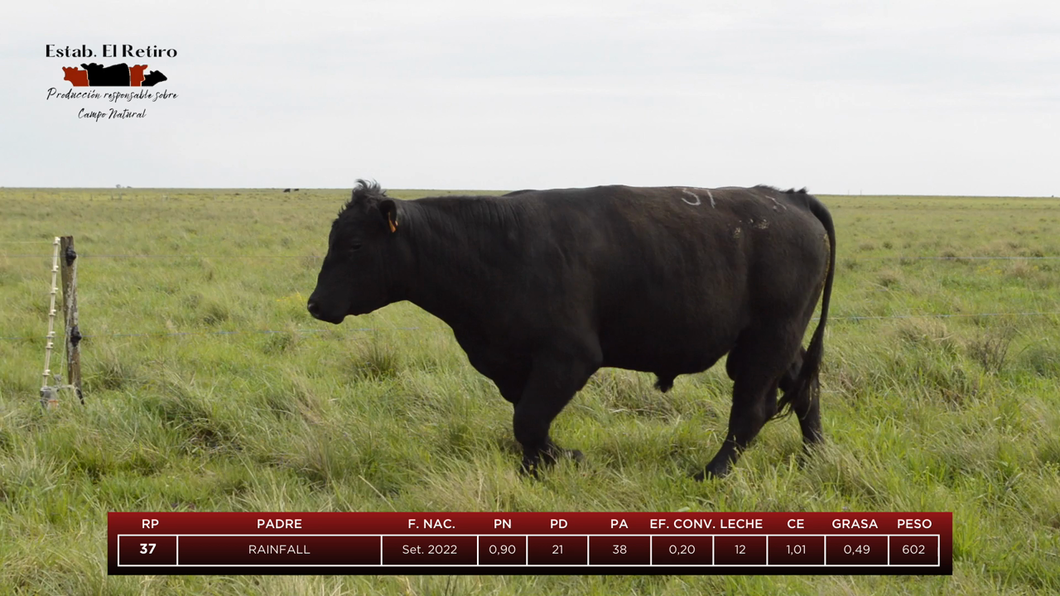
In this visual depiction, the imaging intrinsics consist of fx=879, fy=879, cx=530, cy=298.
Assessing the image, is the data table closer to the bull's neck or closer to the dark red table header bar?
the dark red table header bar

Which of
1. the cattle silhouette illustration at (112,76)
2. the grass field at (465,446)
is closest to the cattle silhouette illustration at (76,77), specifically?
the cattle silhouette illustration at (112,76)

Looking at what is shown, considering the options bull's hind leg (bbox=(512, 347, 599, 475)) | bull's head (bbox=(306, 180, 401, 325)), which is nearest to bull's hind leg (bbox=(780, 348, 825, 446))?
bull's hind leg (bbox=(512, 347, 599, 475))

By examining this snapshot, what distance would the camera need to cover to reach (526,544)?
3.62 meters

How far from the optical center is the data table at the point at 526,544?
11.5ft

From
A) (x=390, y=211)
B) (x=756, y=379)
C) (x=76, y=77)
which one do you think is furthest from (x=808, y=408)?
(x=76, y=77)

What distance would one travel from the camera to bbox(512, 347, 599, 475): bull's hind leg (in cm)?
475

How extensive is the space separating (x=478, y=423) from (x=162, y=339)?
4608 millimetres

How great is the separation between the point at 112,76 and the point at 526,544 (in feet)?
38.1

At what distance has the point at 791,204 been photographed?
213 inches

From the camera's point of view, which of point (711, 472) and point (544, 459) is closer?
point (711, 472)

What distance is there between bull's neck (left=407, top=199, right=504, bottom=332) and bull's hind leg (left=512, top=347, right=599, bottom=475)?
1.66 feet

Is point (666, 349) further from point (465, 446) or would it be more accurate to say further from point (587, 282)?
point (465, 446)

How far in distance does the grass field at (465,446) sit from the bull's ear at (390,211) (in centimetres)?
131

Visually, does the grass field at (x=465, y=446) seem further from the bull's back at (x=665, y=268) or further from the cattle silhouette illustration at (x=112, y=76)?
the cattle silhouette illustration at (x=112, y=76)
